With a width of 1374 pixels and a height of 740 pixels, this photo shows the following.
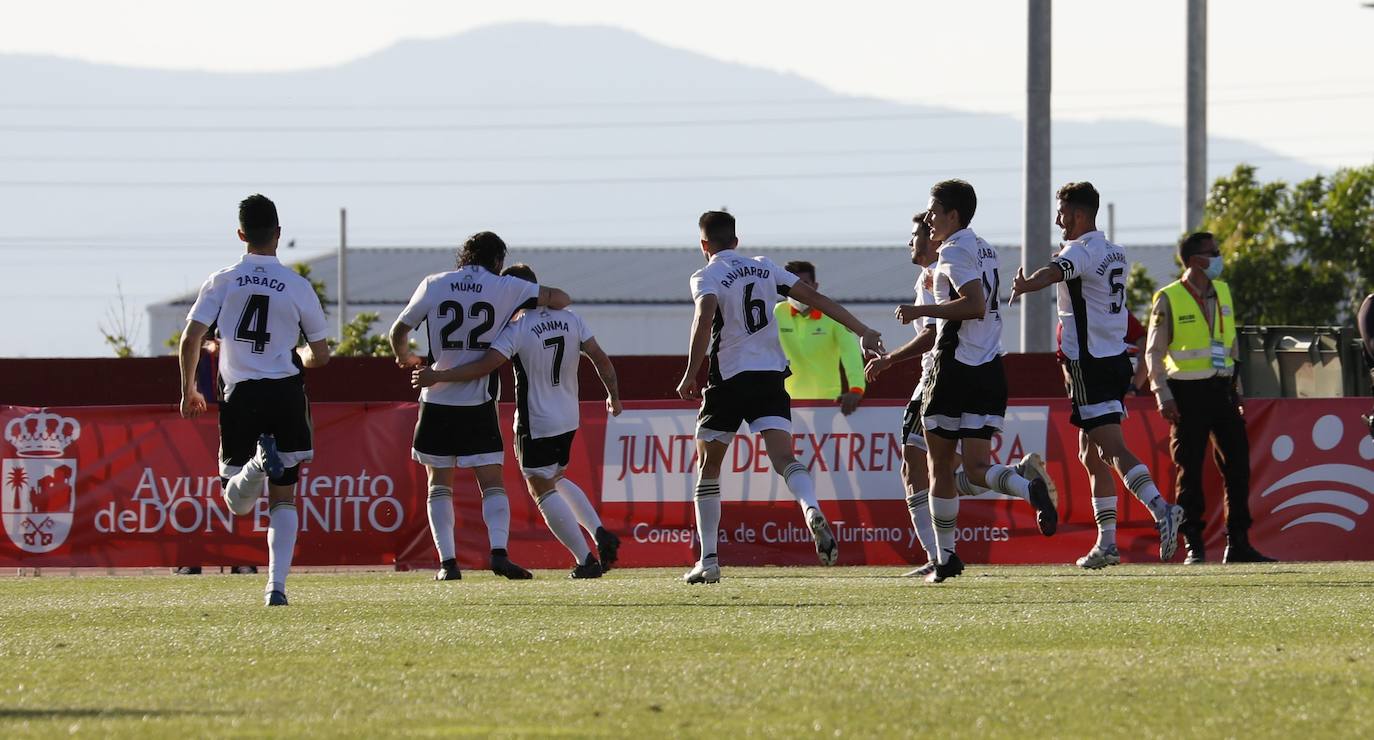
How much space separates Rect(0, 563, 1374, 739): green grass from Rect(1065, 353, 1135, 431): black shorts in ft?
3.39

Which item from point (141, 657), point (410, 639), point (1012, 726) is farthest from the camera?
point (410, 639)

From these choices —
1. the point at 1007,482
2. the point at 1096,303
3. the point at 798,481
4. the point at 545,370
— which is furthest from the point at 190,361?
the point at 1096,303

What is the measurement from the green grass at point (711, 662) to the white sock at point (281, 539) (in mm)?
190

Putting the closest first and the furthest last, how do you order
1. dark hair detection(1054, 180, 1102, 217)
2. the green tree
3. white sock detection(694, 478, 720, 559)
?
white sock detection(694, 478, 720, 559)
dark hair detection(1054, 180, 1102, 217)
the green tree

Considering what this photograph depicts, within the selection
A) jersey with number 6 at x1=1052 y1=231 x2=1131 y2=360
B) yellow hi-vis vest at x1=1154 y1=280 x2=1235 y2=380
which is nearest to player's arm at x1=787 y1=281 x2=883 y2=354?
jersey with number 6 at x1=1052 y1=231 x2=1131 y2=360

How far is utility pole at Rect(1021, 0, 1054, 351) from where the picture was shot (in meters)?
19.3

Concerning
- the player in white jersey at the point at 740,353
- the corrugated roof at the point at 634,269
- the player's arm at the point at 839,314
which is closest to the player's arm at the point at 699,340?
the player in white jersey at the point at 740,353

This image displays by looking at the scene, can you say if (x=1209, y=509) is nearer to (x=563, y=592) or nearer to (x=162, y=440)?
(x=563, y=592)

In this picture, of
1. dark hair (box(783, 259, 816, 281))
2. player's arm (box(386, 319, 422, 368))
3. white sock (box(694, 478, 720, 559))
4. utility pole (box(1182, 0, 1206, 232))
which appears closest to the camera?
player's arm (box(386, 319, 422, 368))

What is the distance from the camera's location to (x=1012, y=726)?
505cm

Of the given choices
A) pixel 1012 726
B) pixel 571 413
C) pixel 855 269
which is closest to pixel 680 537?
pixel 571 413

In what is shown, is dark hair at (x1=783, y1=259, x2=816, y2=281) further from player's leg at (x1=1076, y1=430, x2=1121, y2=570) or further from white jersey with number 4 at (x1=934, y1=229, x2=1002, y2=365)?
white jersey with number 4 at (x1=934, y1=229, x2=1002, y2=365)

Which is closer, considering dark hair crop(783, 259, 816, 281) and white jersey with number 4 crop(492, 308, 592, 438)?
white jersey with number 4 crop(492, 308, 592, 438)

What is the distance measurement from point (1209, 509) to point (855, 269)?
55729 millimetres
